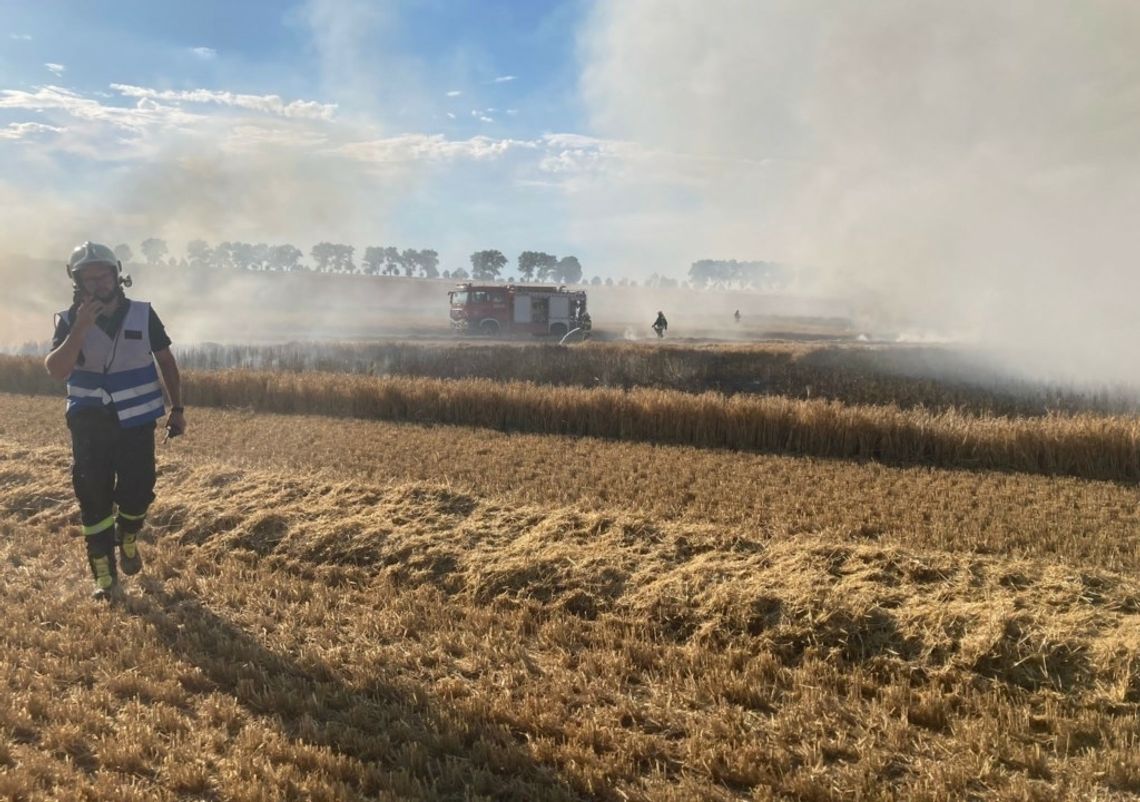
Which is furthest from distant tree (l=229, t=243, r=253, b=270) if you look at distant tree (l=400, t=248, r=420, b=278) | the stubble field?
the stubble field

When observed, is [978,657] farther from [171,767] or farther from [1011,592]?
[171,767]

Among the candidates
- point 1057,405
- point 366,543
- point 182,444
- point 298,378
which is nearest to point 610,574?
point 366,543

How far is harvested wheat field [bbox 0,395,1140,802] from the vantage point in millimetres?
3348

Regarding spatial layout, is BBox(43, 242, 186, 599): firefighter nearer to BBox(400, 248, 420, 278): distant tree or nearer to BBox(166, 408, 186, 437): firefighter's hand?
BBox(166, 408, 186, 437): firefighter's hand

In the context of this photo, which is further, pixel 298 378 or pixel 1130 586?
pixel 298 378

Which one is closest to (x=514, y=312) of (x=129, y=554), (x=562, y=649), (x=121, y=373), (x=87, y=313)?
(x=129, y=554)

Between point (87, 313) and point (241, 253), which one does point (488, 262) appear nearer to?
point (241, 253)

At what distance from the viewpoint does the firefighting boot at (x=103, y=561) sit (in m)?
5.15

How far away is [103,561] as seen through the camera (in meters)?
5.20

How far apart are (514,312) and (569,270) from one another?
353 feet

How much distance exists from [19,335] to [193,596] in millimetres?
38462

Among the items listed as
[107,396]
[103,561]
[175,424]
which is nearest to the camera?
[107,396]

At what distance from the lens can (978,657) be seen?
4.38 meters

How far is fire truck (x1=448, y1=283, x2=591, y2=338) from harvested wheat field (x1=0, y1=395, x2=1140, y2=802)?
1014 inches
